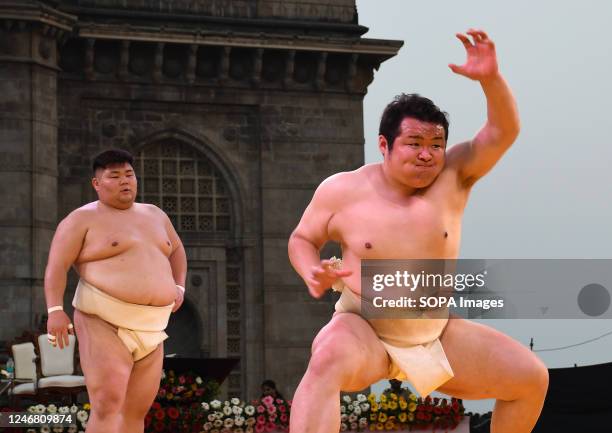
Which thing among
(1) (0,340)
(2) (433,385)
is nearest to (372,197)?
(2) (433,385)

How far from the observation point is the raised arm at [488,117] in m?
5.94

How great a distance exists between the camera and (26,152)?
21.4m

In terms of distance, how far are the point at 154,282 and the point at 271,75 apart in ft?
53.6

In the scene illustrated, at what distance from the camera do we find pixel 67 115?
2305cm

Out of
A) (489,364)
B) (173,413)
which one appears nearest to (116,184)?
(489,364)

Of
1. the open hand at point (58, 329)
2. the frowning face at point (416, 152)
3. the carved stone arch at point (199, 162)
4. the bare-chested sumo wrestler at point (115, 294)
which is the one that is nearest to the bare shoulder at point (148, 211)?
the bare-chested sumo wrestler at point (115, 294)

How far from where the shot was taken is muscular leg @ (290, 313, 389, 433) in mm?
5586

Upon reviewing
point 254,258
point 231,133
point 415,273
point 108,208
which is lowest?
point 415,273

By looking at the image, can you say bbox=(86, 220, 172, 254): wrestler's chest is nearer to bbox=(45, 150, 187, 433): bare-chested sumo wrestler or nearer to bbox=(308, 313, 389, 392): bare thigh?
bbox=(45, 150, 187, 433): bare-chested sumo wrestler

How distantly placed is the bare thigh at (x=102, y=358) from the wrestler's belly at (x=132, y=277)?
0.70 ft

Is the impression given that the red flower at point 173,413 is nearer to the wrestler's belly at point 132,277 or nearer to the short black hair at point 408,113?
the wrestler's belly at point 132,277

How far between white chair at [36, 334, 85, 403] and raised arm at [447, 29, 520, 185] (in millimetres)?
8906

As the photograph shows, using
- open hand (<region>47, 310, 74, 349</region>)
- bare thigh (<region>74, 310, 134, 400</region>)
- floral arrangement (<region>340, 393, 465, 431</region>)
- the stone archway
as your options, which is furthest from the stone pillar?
open hand (<region>47, 310, 74, 349</region>)

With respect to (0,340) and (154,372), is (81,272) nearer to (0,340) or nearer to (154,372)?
(154,372)
